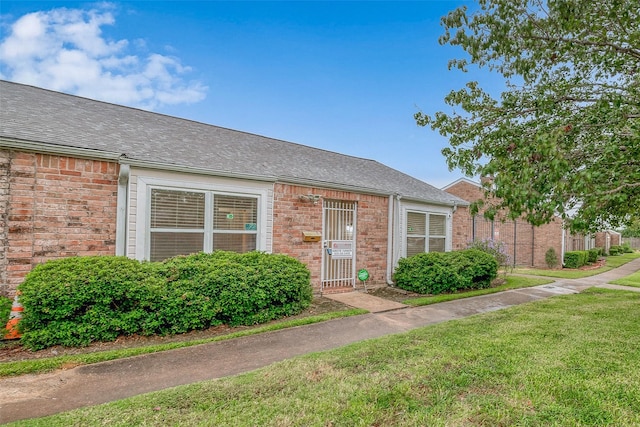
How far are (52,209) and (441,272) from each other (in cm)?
885

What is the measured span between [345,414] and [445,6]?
894 cm

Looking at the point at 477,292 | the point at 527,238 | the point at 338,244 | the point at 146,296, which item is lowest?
the point at 477,292

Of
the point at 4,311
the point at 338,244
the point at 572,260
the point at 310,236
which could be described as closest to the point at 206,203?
the point at 310,236

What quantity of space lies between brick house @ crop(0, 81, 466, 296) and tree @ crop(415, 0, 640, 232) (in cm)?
358

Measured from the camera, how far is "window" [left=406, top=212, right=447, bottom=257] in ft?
34.1

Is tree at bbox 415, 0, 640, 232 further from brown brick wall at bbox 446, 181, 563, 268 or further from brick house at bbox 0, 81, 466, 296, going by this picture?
brown brick wall at bbox 446, 181, 563, 268

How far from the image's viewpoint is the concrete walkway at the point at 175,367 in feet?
10.4

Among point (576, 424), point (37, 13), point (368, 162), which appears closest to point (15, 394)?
point (576, 424)

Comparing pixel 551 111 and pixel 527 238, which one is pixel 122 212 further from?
pixel 527 238

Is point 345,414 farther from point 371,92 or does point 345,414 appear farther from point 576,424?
point 371,92

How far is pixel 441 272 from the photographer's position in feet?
29.2

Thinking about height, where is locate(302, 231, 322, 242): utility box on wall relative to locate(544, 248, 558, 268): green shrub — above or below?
above

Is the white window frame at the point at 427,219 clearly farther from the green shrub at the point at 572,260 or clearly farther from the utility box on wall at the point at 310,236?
the green shrub at the point at 572,260

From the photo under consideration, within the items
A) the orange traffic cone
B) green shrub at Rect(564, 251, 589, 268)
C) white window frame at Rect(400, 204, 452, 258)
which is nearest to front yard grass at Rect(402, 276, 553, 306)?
white window frame at Rect(400, 204, 452, 258)
